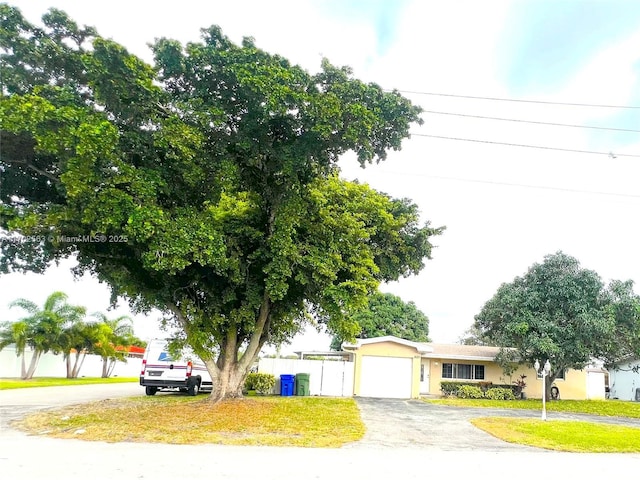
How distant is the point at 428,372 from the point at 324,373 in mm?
7920

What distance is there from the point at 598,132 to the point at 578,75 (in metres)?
1.32

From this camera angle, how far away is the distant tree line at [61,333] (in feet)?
83.6

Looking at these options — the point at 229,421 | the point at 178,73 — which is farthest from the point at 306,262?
the point at 178,73

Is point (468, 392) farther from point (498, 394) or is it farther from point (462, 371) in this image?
point (462, 371)

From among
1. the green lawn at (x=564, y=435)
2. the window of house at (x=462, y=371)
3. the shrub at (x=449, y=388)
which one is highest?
the window of house at (x=462, y=371)

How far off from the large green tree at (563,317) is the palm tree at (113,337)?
22.7 metres

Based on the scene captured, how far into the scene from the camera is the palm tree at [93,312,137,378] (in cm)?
2956

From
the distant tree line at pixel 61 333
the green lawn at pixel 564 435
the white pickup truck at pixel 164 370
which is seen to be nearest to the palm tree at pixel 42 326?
the distant tree line at pixel 61 333

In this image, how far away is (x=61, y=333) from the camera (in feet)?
87.6

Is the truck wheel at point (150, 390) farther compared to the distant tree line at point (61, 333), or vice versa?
the distant tree line at point (61, 333)

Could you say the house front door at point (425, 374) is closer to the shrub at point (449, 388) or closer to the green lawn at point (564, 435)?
the shrub at point (449, 388)

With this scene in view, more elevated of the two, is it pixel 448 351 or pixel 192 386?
pixel 448 351

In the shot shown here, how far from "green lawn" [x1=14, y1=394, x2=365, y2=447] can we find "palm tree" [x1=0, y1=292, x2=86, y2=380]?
14.8 meters

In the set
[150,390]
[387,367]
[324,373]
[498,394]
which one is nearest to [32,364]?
[150,390]
